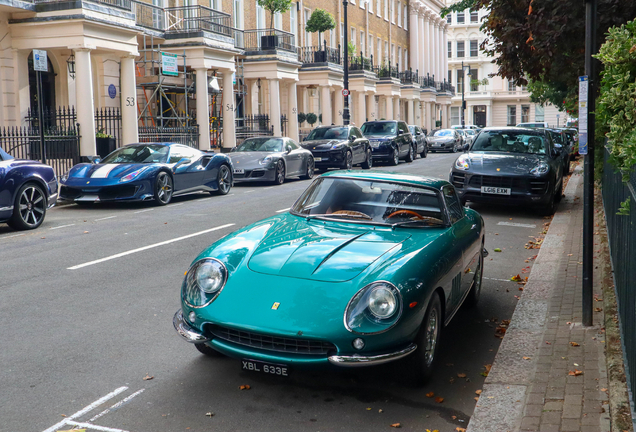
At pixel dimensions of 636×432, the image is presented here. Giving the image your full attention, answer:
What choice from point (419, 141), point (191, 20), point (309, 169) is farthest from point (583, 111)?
point (419, 141)

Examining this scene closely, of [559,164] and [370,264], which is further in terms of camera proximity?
[559,164]

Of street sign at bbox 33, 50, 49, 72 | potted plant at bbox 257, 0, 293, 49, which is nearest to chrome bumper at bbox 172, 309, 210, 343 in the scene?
street sign at bbox 33, 50, 49, 72

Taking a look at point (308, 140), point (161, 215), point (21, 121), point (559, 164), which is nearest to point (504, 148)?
point (559, 164)

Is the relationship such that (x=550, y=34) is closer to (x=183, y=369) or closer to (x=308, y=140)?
(x=183, y=369)

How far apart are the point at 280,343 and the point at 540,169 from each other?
9.58 meters

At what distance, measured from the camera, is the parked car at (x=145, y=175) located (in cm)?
1382

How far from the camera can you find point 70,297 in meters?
6.60

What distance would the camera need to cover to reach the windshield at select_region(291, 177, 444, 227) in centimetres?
554

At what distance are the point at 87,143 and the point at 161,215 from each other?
9.03 meters

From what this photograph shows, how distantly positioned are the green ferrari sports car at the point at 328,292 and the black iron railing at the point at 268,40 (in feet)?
97.1

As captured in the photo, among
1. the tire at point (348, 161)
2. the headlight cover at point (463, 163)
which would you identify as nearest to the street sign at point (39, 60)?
the headlight cover at point (463, 163)

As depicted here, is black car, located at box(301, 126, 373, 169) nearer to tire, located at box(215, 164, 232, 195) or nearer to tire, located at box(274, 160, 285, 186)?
tire, located at box(274, 160, 285, 186)

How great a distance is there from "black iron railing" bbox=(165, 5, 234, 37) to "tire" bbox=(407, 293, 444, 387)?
24610 mm

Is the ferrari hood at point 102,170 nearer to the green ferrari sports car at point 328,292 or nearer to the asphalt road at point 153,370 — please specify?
the asphalt road at point 153,370
